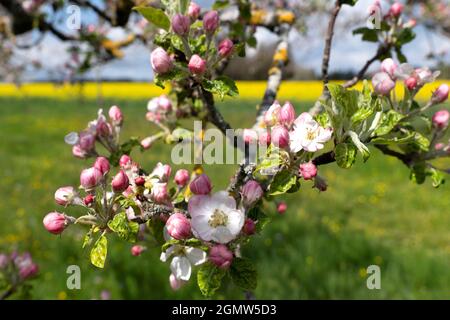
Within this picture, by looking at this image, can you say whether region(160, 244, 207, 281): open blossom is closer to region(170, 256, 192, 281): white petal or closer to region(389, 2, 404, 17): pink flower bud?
region(170, 256, 192, 281): white petal

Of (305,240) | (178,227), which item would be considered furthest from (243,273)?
(305,240)

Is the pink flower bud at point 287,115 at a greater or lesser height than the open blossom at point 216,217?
greater

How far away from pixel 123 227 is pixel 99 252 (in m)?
0.10

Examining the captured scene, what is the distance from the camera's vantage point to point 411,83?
1.40 metres

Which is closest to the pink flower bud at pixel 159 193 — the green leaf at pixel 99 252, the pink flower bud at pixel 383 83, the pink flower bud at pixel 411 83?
the green leaf at pixel 99 252

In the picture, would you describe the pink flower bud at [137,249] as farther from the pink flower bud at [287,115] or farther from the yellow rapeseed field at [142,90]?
the yellow rapeseed field at [142,90]

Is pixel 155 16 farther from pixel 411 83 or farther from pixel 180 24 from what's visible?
pixel 411 83

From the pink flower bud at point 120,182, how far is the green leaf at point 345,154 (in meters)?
0.48

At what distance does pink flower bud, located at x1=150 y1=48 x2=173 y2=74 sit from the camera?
1165 millimetres

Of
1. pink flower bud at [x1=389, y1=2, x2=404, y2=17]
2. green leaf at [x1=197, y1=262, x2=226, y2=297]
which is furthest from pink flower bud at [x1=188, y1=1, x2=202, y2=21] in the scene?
pink flower bud at [x1=389, y1=2, x2=404, y2=17]

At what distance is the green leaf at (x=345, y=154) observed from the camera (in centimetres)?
105

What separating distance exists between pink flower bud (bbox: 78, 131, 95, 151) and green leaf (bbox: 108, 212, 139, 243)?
51cm
